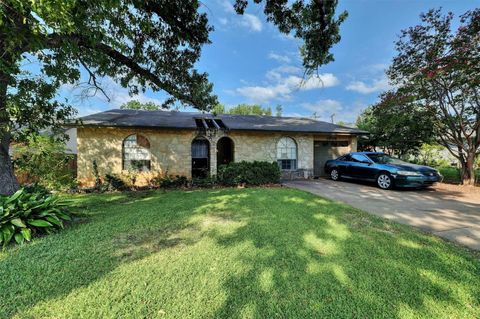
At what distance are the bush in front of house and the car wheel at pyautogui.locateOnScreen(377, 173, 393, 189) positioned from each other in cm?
A: 441

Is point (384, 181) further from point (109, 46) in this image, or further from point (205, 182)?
point (109, 46)

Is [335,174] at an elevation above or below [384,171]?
below

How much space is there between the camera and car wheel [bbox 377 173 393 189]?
8734mm

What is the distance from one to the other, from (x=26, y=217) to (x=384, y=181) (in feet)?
36.0

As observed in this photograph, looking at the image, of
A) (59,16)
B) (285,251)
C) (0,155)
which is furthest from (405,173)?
(0,155)

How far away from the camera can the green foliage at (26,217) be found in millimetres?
3824

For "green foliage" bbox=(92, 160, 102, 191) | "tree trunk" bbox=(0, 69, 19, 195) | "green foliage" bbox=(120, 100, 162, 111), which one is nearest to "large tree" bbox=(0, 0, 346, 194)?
"tree trunk" bbox=(0, 69, 19, 195)

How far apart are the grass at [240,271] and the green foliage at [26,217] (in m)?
0.29

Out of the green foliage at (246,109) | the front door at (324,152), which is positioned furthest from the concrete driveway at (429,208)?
the green foliage at (246,109)

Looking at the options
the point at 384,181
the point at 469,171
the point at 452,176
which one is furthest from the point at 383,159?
the point at 452,176

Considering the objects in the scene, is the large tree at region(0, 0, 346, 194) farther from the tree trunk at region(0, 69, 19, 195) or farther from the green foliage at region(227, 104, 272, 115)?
the green foliage at region(227, 104, 272, 115)

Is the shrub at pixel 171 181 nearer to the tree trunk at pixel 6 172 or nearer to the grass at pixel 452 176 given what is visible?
the tree trunk at pixel 6 172

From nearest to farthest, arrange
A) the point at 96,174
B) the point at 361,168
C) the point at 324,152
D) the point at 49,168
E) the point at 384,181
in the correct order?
the point at 49,168 → the point at 384,181 → the point at 96,174 → the point at 361,168 → the point at 324,152

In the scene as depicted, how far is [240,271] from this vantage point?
2.95m
